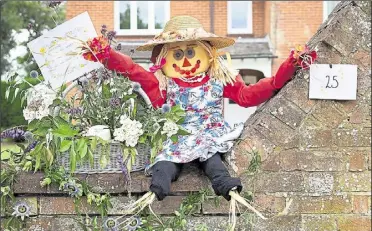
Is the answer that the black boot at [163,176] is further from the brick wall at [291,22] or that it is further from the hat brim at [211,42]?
the brick wall at [291,22]

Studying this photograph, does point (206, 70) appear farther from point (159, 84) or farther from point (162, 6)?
point (162, 6)

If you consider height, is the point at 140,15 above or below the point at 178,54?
above

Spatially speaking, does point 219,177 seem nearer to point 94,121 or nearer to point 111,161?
point 111,161

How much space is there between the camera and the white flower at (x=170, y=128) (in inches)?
130

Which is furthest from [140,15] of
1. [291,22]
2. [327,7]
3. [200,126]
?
[200,126]

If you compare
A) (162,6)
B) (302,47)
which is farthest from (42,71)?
(162,6)

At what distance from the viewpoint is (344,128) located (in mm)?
3588

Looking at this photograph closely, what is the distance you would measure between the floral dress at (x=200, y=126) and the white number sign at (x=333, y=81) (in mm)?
515

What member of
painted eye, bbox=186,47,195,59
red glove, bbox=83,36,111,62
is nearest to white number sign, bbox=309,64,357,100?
painted eye, bbox=186,47,195,59

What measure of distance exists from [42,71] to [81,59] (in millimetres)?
249

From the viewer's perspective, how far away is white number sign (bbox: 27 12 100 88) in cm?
365

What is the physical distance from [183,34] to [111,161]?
3.01ft

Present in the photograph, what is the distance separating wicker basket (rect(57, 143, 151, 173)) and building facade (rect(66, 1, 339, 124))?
10272 millimetres

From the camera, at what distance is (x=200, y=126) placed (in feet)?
12.1
